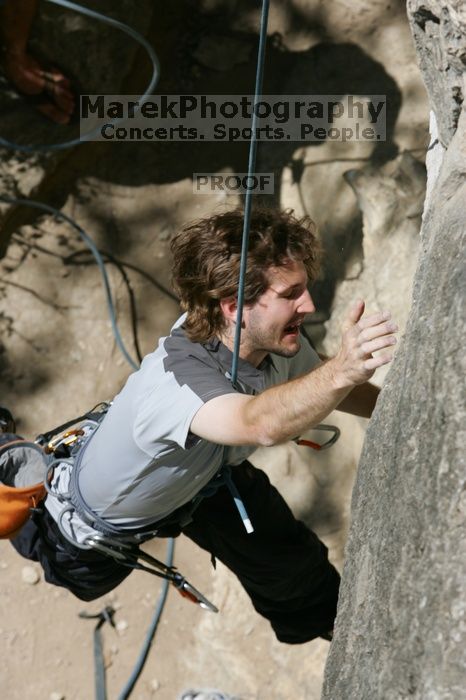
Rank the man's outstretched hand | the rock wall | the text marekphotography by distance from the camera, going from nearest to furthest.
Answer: the rock wall < the man's outstretched hand < the text marekphotography

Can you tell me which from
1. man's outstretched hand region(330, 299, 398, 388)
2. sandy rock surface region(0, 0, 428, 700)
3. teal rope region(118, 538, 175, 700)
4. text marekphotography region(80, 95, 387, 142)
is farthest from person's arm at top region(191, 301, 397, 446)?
text marekphotography region(80, 95, 387, 142)

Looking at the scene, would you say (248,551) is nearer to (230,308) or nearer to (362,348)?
(230,308)

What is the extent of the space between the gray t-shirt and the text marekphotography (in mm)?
1975

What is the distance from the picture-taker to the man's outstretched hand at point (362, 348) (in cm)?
147

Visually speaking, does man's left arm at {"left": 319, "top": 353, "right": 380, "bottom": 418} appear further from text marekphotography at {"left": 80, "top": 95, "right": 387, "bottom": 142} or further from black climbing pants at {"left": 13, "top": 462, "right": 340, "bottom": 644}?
text marekphotography at {"left": 80, "top": 95, "right": 387, "bottom": 142}

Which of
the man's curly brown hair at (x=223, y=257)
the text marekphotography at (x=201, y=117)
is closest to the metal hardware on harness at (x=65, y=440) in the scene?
the man's curly brown hair at (x=223, y=257)

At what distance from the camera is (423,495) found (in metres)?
1.36

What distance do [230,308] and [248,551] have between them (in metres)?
0.79

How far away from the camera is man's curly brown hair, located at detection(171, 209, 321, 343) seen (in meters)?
2.00

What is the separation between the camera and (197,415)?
176 centimetres

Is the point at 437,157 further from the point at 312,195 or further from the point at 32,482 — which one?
the point at 312,195

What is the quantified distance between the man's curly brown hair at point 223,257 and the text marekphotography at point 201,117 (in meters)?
1.87

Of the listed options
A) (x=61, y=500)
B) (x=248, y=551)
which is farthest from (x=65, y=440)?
(x=248, y=551)

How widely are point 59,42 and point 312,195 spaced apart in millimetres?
1399
